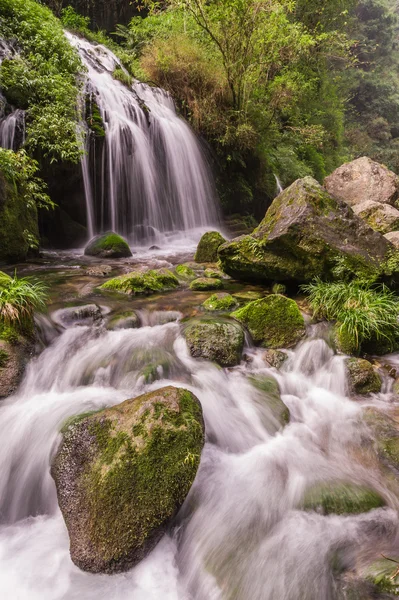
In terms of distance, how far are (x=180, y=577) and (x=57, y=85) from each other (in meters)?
9.24

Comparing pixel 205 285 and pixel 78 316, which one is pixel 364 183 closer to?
pixel 205 285

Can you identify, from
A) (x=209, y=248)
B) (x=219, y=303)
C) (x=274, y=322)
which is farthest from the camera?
(x=209, y=248)

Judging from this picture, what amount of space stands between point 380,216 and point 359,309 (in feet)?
17.3

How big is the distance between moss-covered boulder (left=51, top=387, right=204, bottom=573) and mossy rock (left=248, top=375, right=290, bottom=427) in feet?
3.62

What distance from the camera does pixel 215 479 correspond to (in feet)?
8.48

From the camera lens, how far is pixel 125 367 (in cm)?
359

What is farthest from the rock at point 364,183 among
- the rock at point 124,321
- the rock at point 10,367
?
the rock at point 10,367

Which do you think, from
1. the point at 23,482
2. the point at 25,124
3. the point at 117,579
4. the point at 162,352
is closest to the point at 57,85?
the point at 25,124

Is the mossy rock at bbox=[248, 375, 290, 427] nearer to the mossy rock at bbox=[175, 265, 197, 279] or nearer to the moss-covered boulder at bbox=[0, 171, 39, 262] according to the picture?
the mossy rock at bbox=[175, 265, 197, 279]

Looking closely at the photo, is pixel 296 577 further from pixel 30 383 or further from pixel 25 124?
pixel 25 124

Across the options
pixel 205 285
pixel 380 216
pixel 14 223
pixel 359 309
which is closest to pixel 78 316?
pixel 205 285

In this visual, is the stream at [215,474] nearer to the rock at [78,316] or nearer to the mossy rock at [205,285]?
the rock at [78,316]

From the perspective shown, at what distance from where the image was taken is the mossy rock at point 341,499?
7.60 feet

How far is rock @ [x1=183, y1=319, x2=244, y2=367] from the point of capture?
382cm
